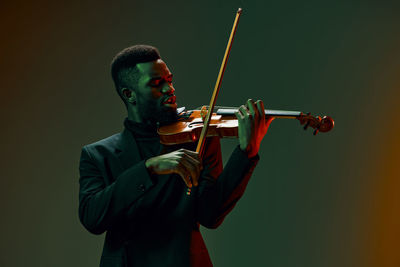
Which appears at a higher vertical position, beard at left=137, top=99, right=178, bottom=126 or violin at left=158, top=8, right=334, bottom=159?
beard at left=137, top=99, right=178, bottom=126

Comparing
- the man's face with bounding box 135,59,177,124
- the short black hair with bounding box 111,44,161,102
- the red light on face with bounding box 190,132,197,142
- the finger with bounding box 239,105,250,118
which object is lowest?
the red light on face with bounding box 190,132,197,142

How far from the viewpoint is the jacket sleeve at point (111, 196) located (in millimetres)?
1657

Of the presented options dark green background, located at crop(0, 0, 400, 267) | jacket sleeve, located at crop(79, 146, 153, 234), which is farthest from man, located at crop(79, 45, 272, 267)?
dark green background, located at crop(0, 0, 400, 267)

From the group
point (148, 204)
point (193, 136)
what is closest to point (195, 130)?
point (193, 136)

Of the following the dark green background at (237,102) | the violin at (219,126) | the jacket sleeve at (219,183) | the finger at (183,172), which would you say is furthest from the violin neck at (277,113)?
the dark green background at (237,102)

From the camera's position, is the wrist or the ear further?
the ear

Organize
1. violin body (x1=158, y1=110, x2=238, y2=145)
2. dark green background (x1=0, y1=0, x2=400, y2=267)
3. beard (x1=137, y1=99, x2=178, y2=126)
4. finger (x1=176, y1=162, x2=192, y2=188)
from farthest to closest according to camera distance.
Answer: dark green background (x1=0, y1=0, x2=400, y2=267), beard (x1=137, y1=99, x2=178, y2=126), violin body (x1=158, y1=110, x2=238, y2=145), finger (x1=176, y1=162, x2=192, y2=188)

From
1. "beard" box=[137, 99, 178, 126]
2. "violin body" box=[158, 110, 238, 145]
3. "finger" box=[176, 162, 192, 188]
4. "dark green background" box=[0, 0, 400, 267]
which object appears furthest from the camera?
"dark green background" box=[0, 0, 400, 267]

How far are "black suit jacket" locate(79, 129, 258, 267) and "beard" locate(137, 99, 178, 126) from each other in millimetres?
85

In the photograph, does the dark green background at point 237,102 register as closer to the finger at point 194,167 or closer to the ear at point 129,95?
the ear at point 129,95

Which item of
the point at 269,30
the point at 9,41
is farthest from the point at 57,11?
the point at 269,30

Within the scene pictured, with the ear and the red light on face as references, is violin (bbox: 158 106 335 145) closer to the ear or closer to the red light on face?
the red light on face

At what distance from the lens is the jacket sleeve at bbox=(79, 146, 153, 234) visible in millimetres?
1657

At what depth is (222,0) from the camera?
2910mm
